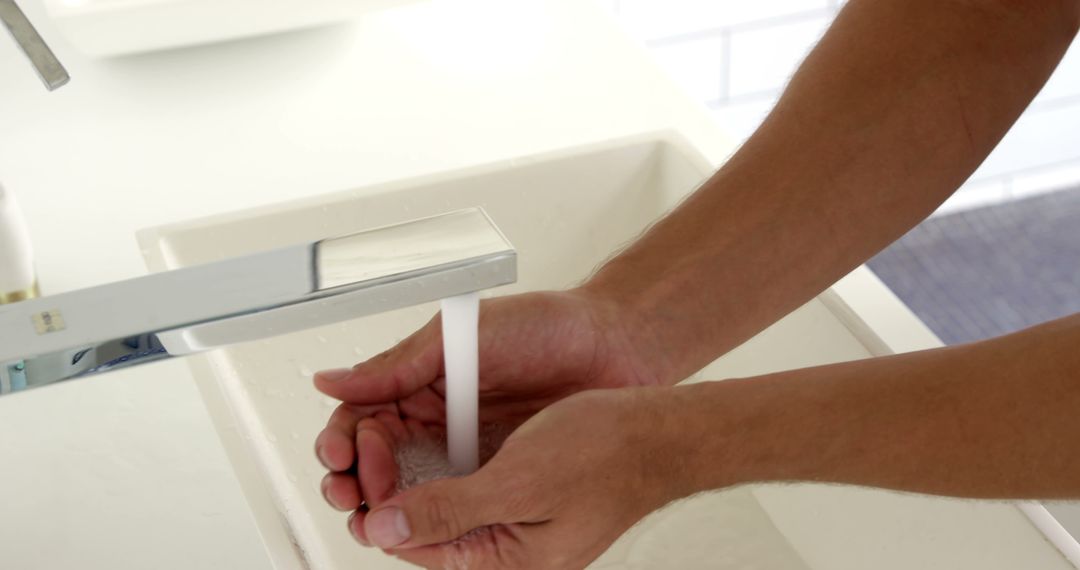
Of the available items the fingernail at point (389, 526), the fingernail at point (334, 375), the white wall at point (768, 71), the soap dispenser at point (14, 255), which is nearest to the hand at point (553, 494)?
the fingernail at point (389, 526)

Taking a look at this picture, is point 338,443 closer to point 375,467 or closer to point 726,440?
point 375,467

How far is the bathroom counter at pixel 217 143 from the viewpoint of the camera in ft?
2.30

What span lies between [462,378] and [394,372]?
0.34ft

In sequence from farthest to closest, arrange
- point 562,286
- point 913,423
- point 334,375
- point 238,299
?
point 562,286
point 334,375
point 913,423
point 238,299

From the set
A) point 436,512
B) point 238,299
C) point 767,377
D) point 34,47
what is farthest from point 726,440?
point 34,47

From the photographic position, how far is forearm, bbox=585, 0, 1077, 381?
29.7 inches

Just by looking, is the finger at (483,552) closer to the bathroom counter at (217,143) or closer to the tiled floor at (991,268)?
→ the bathroom counter at (217,143)

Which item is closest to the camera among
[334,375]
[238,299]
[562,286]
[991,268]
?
[238,299]

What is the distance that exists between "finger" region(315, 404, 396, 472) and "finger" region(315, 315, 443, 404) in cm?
1

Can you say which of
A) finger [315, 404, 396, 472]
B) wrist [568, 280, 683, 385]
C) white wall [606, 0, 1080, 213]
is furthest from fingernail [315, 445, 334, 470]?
white wall [606, 0, 1080, 213]

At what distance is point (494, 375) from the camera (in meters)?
0.73

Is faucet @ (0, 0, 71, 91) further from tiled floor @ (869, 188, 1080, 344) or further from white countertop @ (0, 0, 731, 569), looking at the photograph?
tiled floor @ (869, 188, 1080, 344)

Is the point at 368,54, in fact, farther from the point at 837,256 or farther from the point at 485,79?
the point at 837,256

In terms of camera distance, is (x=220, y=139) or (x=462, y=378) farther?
(x=220, y=139)
